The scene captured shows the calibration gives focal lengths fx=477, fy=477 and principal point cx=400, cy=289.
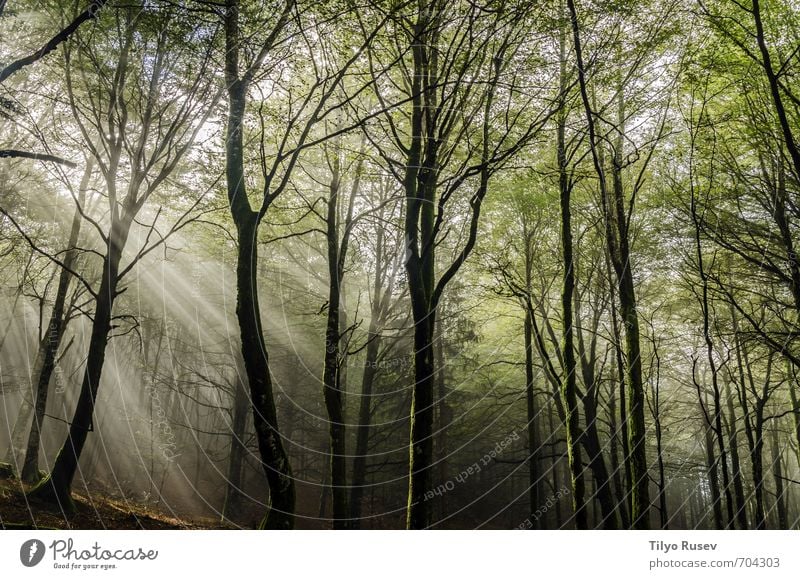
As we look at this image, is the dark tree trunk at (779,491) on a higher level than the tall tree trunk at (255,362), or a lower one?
lower

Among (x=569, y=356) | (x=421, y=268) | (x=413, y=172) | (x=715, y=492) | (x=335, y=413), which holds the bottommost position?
(x=715, y=492)

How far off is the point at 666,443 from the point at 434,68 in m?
23.0

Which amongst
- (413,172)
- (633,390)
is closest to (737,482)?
(633,390)

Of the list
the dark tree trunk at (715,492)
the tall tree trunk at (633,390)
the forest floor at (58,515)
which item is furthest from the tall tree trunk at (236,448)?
the dark tree trunk at (715,492)

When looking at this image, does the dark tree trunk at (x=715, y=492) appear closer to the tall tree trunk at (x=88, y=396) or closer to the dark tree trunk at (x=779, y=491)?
the dark tree trunk at (x=779, y=491)

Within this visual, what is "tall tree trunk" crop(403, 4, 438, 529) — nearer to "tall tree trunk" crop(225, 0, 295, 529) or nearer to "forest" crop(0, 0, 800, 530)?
"forest" crop(0, 0, 800, 530)

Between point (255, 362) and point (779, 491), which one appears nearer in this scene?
point (255, 362)

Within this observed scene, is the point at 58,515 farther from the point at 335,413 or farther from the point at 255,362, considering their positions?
the point at 335,413

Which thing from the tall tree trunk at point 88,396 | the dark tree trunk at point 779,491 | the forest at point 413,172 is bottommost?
the dark tree trunk at point 779,491

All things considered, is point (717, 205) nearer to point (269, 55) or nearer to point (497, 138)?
point (497, 138)

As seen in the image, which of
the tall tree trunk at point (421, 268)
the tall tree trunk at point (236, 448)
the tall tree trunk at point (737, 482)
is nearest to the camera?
the tall tree trunk at point (421, 268)

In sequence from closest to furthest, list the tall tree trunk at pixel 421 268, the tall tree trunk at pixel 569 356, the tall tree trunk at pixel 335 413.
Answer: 1. the tall tree trunk at pixel 421 268
2. the tall tree trunk at pixel 335 413
3. the tall tree trunk at pixel 569 356

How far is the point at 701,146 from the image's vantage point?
686 cm

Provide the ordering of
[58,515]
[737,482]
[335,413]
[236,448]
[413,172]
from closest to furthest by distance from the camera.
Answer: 1. [58,515]
2. [413,172]
3. [335,413]
4. [737,482]
5. [236,448]
